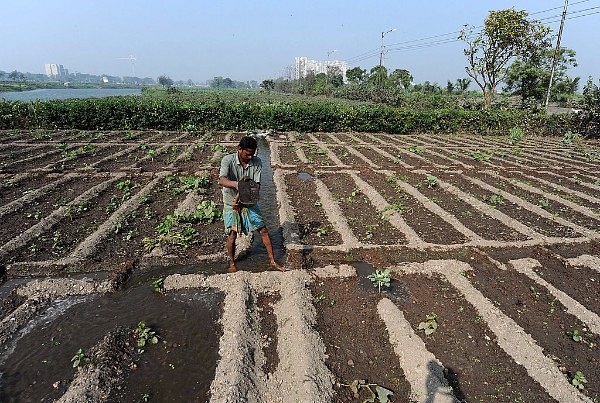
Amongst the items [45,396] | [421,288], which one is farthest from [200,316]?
[421,288]

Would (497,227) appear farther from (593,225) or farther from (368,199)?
(368,199)

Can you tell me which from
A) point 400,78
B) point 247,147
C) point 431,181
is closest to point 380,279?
point 247,147

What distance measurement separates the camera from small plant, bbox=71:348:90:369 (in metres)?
3.55

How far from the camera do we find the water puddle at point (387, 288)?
4969mm

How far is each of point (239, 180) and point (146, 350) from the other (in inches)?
92.0

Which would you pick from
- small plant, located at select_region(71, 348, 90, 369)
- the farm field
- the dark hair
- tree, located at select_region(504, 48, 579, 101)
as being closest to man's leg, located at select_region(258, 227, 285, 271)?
the farm field

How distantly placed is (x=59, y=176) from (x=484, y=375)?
1073 cm

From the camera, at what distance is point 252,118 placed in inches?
784

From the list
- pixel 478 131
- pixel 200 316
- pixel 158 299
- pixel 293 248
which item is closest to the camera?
pixel 200 316

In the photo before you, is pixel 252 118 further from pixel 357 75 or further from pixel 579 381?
pixel 357 75

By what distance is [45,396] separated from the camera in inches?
128

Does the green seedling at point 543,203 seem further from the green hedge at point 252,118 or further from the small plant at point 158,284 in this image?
the green hedge at point 252,118

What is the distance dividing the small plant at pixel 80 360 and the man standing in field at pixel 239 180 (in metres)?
2.28

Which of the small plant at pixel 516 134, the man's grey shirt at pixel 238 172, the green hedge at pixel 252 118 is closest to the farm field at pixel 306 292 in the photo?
the man's grey shirt at pixel 238 172
